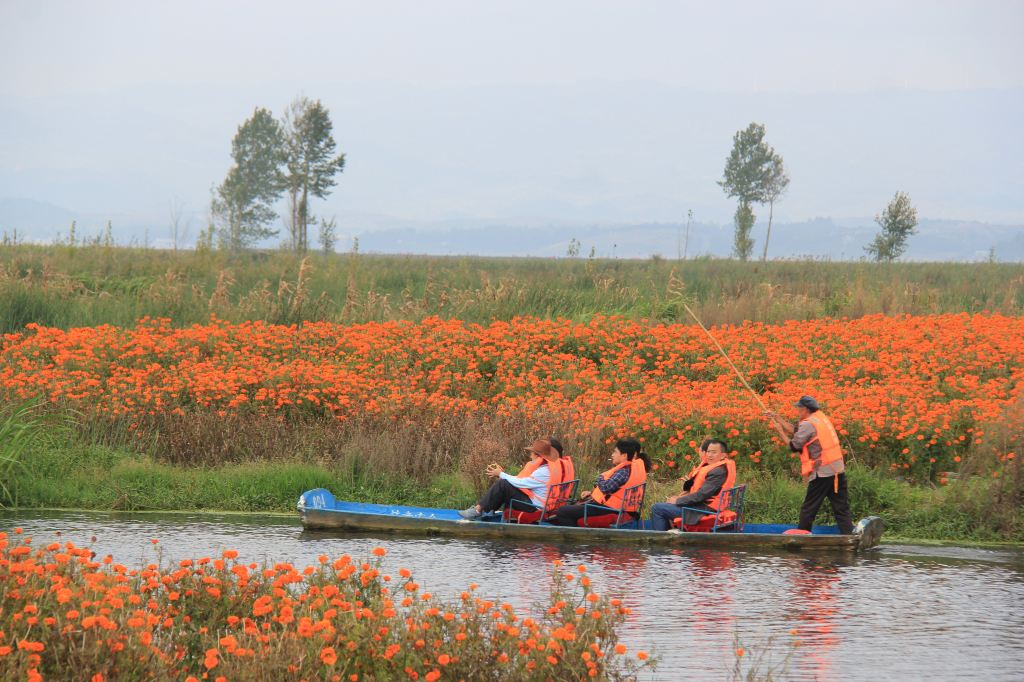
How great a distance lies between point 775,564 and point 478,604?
728 centimetres

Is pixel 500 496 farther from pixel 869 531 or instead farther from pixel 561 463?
pixel 869 531

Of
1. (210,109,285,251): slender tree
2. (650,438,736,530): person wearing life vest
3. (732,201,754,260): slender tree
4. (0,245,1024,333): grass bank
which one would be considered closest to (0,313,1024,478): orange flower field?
(0,245,1024,333): grass bank

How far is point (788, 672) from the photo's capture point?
30.1 feet

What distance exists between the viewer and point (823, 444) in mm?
14977

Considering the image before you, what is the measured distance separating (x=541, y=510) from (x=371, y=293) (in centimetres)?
1315

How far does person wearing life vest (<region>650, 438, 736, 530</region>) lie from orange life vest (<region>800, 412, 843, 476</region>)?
0.92m

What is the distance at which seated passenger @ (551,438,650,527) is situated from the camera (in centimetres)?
1512

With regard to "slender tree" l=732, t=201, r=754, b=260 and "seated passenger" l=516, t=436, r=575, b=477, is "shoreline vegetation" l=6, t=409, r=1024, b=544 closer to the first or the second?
"seated passenger" l=516, t=436, r=575, b=477

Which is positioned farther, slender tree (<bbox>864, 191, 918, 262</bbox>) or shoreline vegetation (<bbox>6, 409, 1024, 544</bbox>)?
slender tree (<bbox>864, 191, 918, 262</bbox>)

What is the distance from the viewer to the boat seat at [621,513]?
15203 mm

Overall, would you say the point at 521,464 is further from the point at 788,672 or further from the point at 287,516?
the point at 788,672

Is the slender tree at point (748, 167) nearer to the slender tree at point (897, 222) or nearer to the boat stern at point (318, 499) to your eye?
the slender tree at point (897, 222)

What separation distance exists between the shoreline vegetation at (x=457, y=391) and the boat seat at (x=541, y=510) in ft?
5.80

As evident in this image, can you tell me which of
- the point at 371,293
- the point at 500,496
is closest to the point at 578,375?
the point at 500,496
